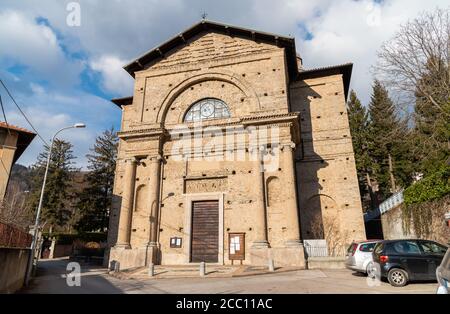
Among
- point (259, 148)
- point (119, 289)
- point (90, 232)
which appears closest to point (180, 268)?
point (119, 289)

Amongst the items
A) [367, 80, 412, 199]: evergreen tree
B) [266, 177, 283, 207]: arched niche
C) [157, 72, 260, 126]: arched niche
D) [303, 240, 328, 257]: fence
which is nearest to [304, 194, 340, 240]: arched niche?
[303, 240, 328, 257]: fence

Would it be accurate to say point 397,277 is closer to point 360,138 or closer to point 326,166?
point 326,166

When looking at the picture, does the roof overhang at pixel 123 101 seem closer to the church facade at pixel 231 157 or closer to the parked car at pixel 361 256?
the church facade at pixel 231 157

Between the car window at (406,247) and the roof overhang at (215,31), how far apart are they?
51.3ft

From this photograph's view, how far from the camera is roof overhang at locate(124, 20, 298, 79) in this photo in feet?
69.7

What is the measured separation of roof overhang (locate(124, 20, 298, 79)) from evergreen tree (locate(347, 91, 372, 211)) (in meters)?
17.1

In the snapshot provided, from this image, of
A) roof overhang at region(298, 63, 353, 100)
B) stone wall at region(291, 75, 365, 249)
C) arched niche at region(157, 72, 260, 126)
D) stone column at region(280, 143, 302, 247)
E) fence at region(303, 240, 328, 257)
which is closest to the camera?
stone column at region(280, 143, 302, 247)

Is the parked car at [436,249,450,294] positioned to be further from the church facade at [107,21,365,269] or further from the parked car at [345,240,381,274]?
the church facade at [107,21,365,269]

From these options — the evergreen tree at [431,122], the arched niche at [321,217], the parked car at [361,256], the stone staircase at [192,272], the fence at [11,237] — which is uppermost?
the evergreen tree at [431,122]

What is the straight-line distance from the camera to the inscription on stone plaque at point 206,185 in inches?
750

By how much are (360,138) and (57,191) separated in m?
39.9

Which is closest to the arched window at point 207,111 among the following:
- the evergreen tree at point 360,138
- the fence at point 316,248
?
the fence at point 316,248

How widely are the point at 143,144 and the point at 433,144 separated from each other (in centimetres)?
1777

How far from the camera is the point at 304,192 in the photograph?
2088 cm
